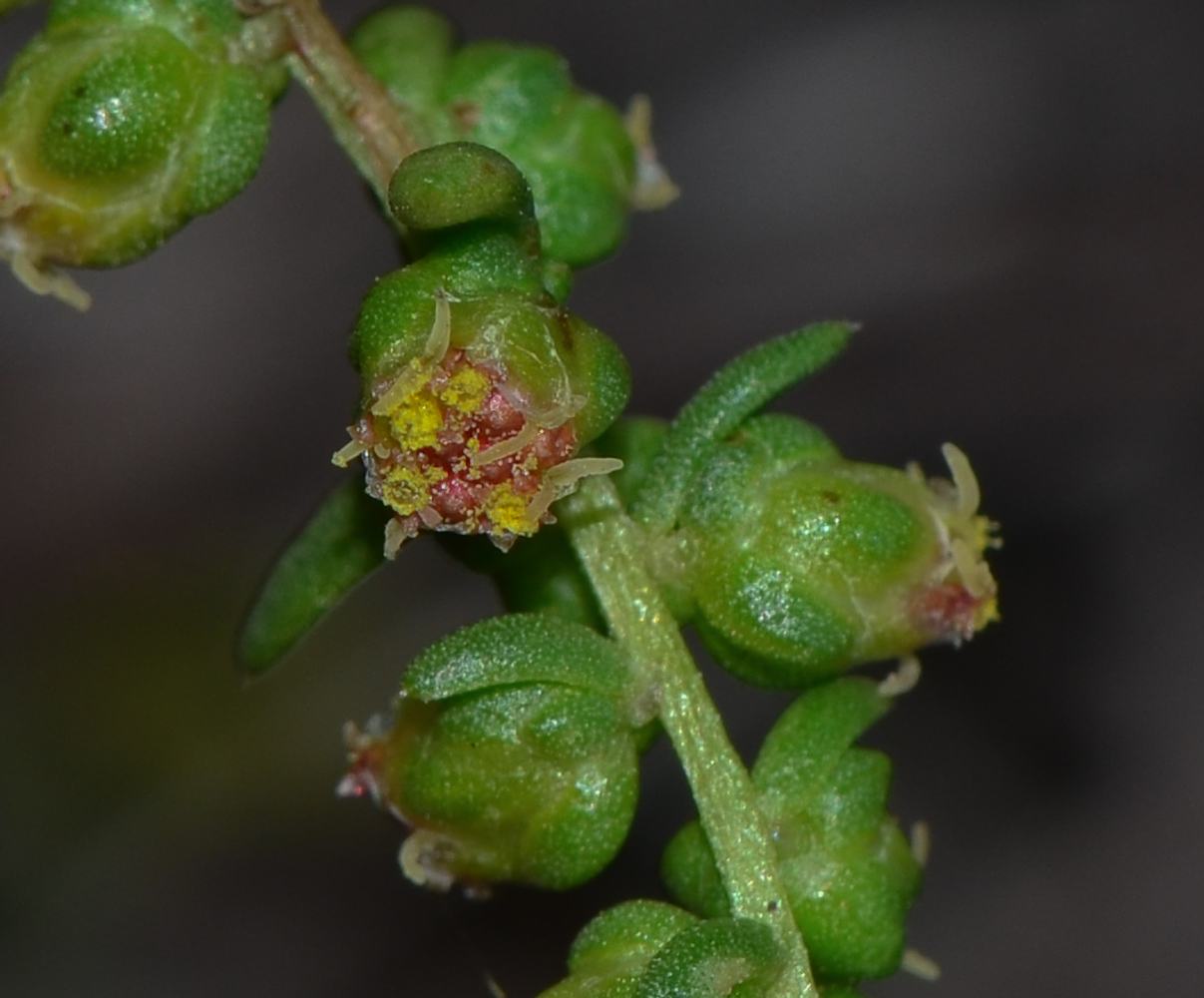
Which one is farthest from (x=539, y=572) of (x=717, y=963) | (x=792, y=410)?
(x=792, y=410)

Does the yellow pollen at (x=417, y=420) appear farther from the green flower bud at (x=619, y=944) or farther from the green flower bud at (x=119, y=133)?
the green flower bud at (x=619, y=944)

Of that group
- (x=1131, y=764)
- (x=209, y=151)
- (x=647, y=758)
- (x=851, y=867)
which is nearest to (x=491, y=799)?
(x=851, y=867)

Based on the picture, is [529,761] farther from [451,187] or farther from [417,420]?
[451,187]

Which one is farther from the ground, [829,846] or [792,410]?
[829,846]

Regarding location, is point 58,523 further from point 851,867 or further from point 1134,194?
point 851,867

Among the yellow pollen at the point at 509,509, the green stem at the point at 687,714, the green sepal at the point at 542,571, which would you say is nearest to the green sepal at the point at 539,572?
the green sepal at the point at 542,571

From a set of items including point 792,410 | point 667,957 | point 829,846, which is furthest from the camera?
point 792,410
